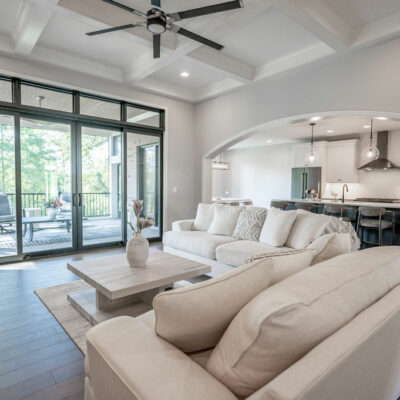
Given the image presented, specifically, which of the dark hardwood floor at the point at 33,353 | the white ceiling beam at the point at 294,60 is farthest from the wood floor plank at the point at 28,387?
the white ceiling beam at the point at 294,60

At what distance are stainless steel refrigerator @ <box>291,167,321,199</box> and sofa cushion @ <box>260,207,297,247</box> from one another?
18.3ft

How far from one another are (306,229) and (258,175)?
24.3 feet

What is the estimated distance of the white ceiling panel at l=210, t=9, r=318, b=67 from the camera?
135 inches

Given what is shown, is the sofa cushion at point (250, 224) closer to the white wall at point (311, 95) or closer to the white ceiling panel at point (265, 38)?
the white wall at point (311, 95)

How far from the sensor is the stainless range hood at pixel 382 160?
727cm

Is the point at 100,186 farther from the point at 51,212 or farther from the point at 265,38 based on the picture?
the point at 265,38

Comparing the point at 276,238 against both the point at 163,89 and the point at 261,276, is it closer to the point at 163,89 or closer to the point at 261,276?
the point at 261,276

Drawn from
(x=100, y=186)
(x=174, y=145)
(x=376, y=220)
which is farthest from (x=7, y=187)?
(x=376, y=220)

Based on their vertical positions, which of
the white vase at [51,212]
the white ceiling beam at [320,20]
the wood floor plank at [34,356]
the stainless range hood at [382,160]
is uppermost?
the white ceiling beam at [320,20]

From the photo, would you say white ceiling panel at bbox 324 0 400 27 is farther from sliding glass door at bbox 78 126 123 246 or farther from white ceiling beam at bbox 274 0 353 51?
sliding glass door at bbox 78 126 123 246

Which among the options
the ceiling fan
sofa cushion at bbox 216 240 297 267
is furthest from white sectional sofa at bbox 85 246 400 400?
the ceiling fan

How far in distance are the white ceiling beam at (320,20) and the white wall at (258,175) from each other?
626 cm

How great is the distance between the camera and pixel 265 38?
3.83m

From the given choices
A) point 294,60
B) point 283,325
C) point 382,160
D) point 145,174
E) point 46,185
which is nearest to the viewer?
point 283,325
